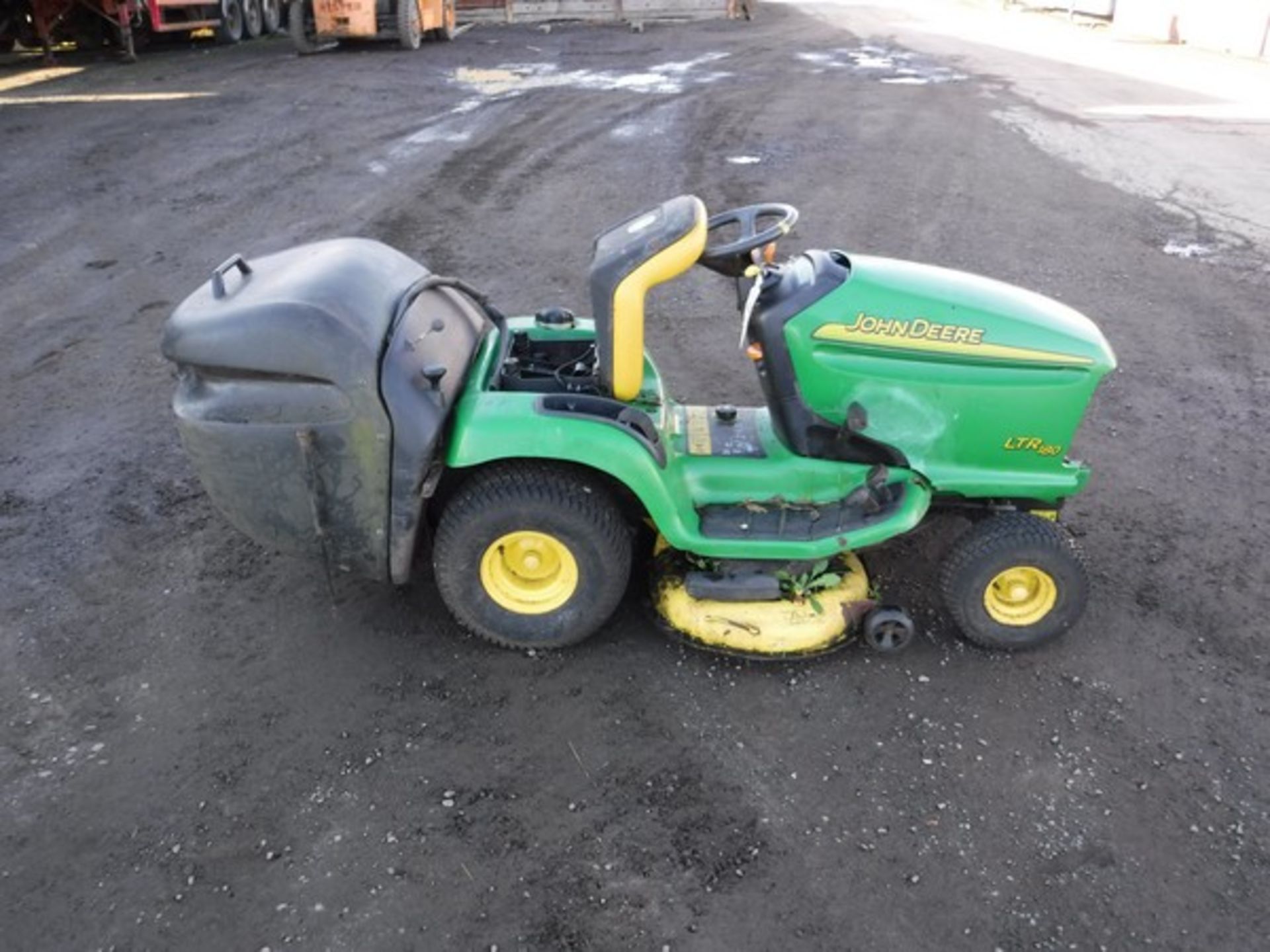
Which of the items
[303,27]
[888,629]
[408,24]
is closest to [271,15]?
[303,27]

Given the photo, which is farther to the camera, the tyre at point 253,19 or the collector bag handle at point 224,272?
the tyre at point 253,19

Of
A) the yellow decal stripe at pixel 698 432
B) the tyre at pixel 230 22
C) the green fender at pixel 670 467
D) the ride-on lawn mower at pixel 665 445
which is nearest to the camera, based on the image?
the ride-on lawn mower at pixel 665 445

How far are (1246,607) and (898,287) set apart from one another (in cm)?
181

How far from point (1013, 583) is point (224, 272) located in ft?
9.04

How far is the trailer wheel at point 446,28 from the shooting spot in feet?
59.1

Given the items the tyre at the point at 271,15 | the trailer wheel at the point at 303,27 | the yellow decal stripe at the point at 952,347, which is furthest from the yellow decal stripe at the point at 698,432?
the tyre at the point at 271,15

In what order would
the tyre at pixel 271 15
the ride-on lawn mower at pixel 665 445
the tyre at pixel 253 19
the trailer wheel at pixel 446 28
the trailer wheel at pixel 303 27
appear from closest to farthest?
the ride-on lawn mower at pixel 665 445, the trailer wheel at pixel 303 27, the trailer wheel at pixel 446 28, the tyre at pixel 253 19, the tyre at pixel 271 15

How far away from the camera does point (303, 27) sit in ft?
51.7

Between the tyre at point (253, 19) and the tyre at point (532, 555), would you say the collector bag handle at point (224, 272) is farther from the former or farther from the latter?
the tyre at point (253, 19)

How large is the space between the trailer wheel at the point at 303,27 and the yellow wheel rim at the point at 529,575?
48.1 ft

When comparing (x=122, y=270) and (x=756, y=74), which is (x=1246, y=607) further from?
(x=756, y=74)

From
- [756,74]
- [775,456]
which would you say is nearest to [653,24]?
[756,74]

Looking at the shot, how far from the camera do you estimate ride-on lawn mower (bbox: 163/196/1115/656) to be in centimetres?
312

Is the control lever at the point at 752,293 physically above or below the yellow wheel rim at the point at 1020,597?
above
